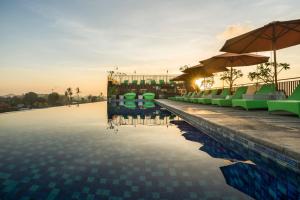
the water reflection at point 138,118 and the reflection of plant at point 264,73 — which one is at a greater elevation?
the reflection of plant at point 264,73

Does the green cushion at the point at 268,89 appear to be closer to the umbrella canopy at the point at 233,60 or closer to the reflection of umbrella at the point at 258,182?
the umbrella canopy at the point at 233,60

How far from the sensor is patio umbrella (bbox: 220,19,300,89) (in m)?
6.44

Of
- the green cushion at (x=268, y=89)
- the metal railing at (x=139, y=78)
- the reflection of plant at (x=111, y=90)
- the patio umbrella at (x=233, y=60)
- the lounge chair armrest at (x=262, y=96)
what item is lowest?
the lounge chair armrest at (x=262, y=96)

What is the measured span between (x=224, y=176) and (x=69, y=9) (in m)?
13.4

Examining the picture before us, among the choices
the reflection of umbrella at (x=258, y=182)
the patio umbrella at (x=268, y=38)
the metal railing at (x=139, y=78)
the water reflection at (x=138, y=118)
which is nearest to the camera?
the reflection of umbrella at (x=258, y=182)

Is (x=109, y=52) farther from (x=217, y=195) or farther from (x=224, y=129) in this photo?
(x=217, y=195)

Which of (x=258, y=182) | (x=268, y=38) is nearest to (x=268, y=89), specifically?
(x=268, y=38)

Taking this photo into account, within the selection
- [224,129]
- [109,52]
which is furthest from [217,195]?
[109,52]

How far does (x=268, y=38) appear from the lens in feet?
23.4

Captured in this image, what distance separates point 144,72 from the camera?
1722 inches

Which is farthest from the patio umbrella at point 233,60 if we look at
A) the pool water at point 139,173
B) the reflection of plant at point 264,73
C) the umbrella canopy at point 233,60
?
the reflection of plant at point 264,73

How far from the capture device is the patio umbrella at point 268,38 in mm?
6440

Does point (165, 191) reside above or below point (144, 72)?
below

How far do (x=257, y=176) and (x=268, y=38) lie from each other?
6.18 metres
